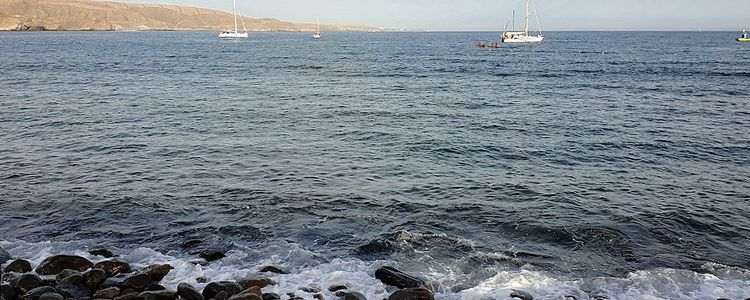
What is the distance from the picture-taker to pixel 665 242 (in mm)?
15938

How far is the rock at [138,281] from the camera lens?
485 inches

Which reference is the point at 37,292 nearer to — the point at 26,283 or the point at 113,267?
the point at 26,283

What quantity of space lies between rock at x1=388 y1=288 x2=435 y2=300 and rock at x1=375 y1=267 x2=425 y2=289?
2.20 feet

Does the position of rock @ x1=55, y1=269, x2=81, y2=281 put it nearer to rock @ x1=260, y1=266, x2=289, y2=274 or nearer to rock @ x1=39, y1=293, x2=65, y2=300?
rock @ x1=39, y1=293, x2=65, y2=300

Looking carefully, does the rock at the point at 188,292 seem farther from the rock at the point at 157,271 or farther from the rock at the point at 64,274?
the rock at the point at 64,274

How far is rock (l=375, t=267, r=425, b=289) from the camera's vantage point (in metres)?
12.8

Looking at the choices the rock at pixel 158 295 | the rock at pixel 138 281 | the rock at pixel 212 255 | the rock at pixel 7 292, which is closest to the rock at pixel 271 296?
the rock at pixel 158 295

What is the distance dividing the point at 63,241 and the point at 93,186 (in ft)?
17.2

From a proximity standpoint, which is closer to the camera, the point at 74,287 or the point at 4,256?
the point at 74,287

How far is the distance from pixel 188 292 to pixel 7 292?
3675 millimetres

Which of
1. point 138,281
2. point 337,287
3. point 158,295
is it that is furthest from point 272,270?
point 138,281

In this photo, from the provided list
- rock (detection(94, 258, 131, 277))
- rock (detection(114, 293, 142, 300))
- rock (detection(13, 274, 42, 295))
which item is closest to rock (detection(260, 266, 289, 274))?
rock (detection(114, 293, 142, 300))

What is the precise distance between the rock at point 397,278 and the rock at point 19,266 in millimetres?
8386

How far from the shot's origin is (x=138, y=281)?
1249cm
